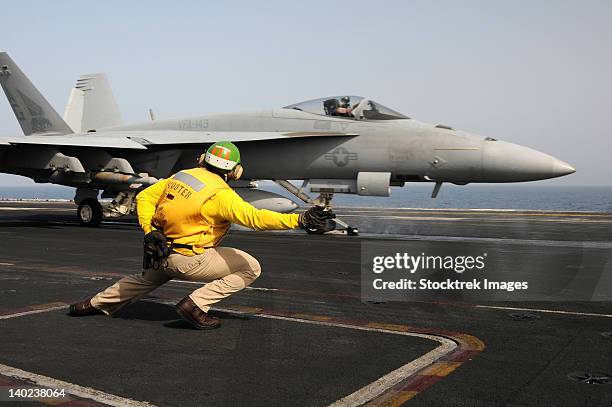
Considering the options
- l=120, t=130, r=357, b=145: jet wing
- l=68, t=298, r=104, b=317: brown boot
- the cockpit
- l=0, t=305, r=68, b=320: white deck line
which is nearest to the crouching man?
l=68, t=298, r=104, b=317: brown boot

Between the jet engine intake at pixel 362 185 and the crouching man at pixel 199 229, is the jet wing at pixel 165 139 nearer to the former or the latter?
the jet engine intake at pixel 362 185

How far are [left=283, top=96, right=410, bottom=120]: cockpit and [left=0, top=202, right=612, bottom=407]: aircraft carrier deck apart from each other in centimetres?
826

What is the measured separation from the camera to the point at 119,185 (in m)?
17.5

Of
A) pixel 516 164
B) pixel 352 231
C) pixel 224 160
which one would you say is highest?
pixel 224 160

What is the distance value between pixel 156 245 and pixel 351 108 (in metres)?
11.7

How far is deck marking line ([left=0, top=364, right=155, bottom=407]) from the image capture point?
352 cm

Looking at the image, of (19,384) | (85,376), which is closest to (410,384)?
(85,376)

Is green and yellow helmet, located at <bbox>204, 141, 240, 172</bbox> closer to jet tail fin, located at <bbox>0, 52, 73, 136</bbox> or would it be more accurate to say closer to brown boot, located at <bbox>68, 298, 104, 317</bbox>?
brown boot, located at <bbox>68, 298, 104, 317</bbox>

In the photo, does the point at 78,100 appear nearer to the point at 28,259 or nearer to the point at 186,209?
the point at 28,259

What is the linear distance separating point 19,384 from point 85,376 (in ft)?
1.37

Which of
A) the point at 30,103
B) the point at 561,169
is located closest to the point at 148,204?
the point at 561,169

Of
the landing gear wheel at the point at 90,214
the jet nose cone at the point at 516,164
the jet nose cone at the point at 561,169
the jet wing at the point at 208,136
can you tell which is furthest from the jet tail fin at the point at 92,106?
the jet nose cone at the point at 561,169

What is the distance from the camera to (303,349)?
4773mm

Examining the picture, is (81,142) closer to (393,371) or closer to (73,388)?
(73,388)
